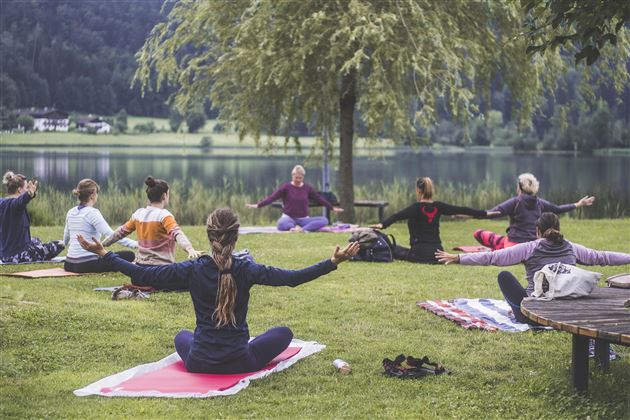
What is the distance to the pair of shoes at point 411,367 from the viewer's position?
6781 millimetres

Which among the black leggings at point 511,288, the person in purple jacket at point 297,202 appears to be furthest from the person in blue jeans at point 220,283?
the person in purple jacket at point 297,202

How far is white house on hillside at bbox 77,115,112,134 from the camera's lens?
164 ft

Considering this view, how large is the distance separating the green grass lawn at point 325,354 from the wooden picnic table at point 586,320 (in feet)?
0.62

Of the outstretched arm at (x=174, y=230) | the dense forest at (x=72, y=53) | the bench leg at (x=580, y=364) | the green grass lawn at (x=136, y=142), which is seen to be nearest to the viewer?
the bench leg at (x=580, y=364)

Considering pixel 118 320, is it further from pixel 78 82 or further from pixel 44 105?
pixel 78 82

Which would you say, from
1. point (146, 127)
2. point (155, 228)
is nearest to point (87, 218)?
point (155, 228)

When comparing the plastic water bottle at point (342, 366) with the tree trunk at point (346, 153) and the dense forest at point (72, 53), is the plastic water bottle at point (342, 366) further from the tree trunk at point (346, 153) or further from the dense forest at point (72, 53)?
the dense forest at point (72, 53)

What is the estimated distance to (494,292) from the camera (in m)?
10.9

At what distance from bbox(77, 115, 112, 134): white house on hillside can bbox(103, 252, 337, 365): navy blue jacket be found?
1775 inches

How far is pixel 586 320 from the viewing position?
20.0ft

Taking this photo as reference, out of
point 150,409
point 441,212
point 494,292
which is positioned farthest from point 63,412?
point 441,212

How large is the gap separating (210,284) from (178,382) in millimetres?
744

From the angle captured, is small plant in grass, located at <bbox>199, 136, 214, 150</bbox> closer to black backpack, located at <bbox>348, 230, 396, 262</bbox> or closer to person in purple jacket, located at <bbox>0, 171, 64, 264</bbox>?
black backpack, located at <bbox>348, 230, 396, 262</bbox>

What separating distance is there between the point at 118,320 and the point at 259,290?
2.50m
